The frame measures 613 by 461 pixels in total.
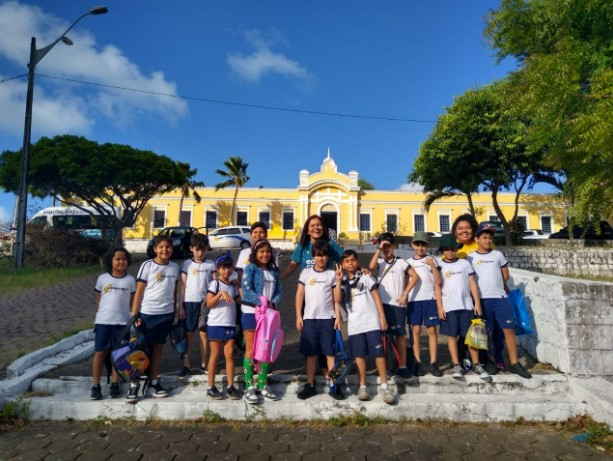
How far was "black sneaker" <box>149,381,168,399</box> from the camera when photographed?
385 centimetres

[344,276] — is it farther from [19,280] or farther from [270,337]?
[19,280]

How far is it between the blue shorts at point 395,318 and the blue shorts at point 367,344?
0.36 m

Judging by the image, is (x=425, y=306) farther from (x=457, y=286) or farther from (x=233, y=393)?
(x=233, y=393)

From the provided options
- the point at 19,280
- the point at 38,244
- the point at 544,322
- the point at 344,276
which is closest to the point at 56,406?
the point at 344,276

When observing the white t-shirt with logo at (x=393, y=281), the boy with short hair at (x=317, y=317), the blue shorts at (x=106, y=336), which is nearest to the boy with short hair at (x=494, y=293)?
the white t-shirt with logo at (x=393, y=281)

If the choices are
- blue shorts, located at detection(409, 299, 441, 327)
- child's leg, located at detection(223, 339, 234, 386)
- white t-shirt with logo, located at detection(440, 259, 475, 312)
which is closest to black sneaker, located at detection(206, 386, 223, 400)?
child's leg, located at detection(223, 339, 234, 386)

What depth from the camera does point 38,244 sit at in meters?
14.7

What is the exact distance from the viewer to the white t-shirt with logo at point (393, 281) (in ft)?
13.8

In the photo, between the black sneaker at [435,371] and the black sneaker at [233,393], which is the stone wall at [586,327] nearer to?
the black sneaker at [435,371]

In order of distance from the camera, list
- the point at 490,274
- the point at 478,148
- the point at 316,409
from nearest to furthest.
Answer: the point at 316,409 → the point at 490,274 → the point at 478,148

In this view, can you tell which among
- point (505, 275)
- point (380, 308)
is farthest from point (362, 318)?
point (505, 275)

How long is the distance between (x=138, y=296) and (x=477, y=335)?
3.39m

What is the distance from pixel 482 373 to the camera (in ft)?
13.1

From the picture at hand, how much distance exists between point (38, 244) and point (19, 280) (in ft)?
13.1
